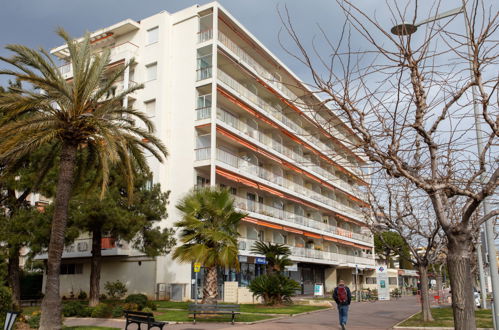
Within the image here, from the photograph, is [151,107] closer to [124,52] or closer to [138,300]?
[124,52]

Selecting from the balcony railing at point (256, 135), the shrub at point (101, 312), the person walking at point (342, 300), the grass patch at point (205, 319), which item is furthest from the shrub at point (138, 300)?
the balcony railing at point (256, 135)

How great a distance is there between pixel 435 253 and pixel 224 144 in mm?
16992

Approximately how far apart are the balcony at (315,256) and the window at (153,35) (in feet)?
50.3

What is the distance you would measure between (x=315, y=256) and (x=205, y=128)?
17190 mm

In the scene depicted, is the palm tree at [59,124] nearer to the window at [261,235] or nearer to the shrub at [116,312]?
the shrub at [116,312]

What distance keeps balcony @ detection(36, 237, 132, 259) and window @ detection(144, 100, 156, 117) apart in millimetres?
8858

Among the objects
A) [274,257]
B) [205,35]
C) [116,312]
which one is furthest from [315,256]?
[116,312]

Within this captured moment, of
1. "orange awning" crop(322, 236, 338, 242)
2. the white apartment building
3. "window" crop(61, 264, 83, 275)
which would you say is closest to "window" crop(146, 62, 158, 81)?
the white apartment building

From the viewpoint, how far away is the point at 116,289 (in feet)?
96.3

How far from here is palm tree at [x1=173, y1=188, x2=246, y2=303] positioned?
19.5 meters

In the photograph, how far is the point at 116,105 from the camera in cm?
1605

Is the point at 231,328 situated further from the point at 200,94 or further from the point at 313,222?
the point at 313,222

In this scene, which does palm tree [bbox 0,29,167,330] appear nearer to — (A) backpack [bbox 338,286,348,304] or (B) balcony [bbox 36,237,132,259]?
(A) backpack [bbox 338,286,348,304]

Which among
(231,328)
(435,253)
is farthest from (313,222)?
(231,328)
